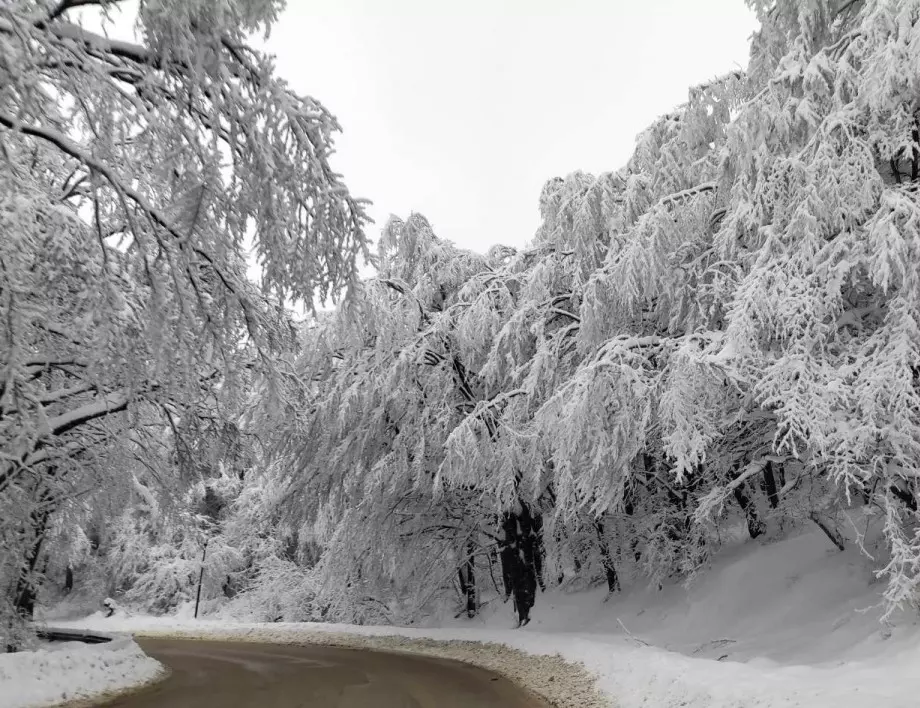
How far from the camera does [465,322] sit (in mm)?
12203

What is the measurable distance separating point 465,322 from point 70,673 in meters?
8.11

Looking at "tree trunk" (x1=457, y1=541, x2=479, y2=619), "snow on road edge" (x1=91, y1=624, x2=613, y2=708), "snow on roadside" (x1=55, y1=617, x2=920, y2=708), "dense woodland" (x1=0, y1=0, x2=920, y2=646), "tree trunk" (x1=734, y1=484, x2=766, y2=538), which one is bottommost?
"snow on road edge" (x1=91, y1=624, x2=613, y2=708)

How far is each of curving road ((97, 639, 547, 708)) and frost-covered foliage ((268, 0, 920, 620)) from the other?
2.56 meters

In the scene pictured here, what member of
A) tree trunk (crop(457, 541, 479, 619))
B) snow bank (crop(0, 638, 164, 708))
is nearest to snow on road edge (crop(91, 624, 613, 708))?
tree trunk (crop(457, 541, 479, 619))

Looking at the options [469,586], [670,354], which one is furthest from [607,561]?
[670,354]

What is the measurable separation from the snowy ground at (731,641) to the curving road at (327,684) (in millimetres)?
648

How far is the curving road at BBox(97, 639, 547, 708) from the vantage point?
8.31 meters

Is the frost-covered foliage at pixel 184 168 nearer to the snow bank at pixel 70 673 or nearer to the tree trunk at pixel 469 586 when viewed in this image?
the snow bank at pixel 70 673

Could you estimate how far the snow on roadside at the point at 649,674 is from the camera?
544 centimetres

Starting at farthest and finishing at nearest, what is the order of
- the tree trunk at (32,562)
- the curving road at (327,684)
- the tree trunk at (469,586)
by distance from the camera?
the tree trunk at (469,586) < the tree trunk at (32,562) < the curving road at (327,684)

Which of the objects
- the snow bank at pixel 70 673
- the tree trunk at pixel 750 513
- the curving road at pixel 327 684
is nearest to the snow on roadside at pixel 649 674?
the curving road at pixel 327 684

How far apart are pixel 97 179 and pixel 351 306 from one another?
1.68 m

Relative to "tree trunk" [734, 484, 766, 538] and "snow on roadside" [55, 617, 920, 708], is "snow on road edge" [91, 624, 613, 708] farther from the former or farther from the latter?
"tree trunk" [734, 484, 766, 538]

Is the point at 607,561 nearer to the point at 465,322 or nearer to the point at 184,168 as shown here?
the point at 465,322
